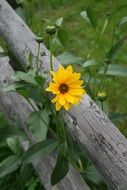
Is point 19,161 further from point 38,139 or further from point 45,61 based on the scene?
point 45,61

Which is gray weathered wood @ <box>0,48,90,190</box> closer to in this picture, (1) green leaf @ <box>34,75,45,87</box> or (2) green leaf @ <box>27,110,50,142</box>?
(2) green leaf @ <box>27,110,50,142</box>

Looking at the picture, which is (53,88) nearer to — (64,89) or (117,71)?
(64,89)

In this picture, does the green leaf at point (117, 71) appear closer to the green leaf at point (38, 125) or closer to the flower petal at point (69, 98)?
the green leaf at point (38, 125)

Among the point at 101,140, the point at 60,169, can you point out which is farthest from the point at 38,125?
the point at 101,140

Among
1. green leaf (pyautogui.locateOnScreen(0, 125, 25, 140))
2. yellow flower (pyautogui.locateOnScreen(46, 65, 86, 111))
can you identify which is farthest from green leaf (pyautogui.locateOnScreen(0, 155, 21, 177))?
yellow flower (pyautogui.locateOnScreen(46, 65, 86, 111))

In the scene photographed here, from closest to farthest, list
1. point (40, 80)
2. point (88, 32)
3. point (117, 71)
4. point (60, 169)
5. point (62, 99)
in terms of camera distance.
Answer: point (62, 99)
point (40, 80)
point (60, 169)
point (117, 71)
point (88, 32)

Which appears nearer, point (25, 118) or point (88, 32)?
point (25, 118)

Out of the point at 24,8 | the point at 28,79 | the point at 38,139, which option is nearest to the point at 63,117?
the point at 28,79
